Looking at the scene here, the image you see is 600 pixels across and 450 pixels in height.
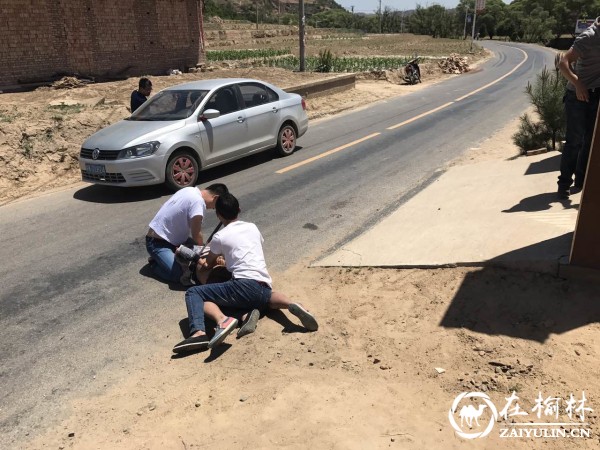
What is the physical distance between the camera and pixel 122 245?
650cm

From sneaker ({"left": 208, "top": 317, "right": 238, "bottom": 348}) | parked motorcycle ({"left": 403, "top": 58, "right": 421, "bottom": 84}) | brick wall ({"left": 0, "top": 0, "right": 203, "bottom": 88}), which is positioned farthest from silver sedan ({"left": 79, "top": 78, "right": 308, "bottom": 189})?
parked motorcycle ({"left": 403, "top": 58, "right": 421, "bottom": 84})

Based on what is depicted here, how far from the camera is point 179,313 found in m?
4.85

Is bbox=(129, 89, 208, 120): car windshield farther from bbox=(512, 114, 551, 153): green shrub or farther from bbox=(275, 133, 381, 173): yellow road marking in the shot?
bbox=(512, 114, 551, 153): green shrub

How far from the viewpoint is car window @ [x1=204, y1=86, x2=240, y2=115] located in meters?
9.15

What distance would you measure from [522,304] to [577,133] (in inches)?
101

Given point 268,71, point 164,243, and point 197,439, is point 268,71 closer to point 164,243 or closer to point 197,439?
point 164,243

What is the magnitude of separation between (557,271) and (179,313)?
3.42 metres

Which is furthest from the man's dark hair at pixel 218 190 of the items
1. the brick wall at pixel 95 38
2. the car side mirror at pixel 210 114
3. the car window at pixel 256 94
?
the brick wall at pixel 95 38

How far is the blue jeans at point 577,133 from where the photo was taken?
5.55m

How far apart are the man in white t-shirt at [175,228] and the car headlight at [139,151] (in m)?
2.93

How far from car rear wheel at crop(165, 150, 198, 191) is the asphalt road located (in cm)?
34

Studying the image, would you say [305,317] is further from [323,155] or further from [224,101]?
[323,155]

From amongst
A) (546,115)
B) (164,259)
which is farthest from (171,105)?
(546,115)

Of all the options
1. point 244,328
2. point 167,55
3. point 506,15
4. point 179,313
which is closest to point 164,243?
point 179,313
